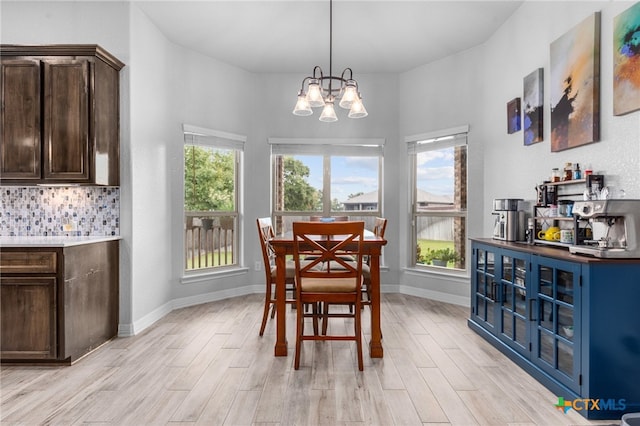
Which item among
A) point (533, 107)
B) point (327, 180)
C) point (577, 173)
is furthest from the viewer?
point (327, 180)

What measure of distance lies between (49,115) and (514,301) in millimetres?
3920

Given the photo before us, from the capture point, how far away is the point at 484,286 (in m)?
3.24

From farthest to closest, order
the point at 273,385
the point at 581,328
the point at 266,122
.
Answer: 1. the point at 266,122
2. the point at 273,385
3. the point at 581,328

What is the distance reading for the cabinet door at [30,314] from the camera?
262cm

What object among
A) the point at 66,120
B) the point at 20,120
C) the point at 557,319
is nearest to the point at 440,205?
the point at 557,319

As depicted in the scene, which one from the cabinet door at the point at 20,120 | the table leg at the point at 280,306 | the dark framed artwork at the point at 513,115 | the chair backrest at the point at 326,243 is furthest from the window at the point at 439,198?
the cabinet door at the point at 20,120

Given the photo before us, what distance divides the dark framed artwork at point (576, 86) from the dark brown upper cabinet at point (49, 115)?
144 inches

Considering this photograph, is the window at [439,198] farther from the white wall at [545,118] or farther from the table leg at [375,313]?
the table leg at [375,313]

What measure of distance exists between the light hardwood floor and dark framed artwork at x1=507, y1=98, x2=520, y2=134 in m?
2.02

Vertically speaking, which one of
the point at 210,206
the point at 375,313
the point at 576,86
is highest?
the point at 576,86

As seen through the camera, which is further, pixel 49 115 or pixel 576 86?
pixel 49 115

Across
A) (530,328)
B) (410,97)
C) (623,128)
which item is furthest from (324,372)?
(410,97)

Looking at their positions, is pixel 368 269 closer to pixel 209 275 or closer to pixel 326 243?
pixel 326 243

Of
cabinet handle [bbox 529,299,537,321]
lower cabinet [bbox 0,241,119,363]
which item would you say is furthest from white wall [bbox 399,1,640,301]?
lower cabinet [bbox 0,241,119,363]
